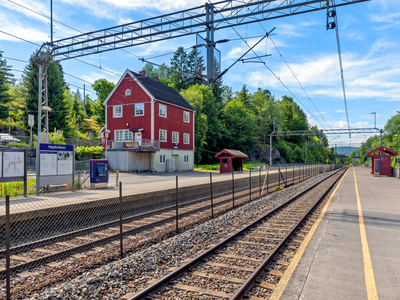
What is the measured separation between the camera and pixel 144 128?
36562 mm

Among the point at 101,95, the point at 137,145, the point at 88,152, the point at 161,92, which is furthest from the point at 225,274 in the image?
the point at 101,95

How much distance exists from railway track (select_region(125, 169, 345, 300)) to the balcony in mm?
25271

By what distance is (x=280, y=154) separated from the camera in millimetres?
81062

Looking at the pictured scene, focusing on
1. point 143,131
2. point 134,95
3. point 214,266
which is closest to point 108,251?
point 214,266

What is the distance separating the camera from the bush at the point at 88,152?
33375mm

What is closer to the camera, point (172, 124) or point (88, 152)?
point (88, 152)

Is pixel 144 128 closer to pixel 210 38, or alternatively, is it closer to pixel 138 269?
pixel 210 38

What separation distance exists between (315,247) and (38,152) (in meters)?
12.5

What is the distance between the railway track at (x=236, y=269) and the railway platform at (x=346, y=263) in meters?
0.39

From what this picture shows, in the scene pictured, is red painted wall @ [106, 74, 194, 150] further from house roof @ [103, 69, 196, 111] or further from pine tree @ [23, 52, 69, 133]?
pine tree @ [23, 52, 69, 133]

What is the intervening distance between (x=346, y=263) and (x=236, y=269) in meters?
2.34

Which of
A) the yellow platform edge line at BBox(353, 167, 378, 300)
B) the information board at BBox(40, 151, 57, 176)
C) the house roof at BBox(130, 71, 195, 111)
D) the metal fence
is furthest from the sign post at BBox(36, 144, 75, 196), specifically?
the house roof at BBox(130, 71, 195, 111)

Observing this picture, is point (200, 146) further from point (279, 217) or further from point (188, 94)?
point (279, 217)

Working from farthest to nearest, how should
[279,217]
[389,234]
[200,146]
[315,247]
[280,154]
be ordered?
[280,154]
[200,146]
[279,217]
[389,234]
[315,247]
